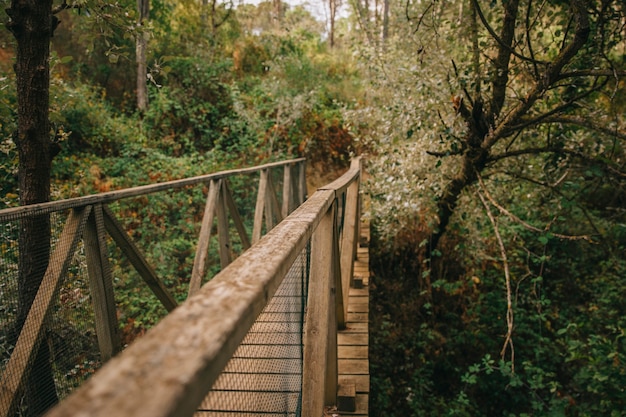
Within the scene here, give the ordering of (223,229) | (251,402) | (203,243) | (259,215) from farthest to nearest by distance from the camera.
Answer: (259,215) → (223,229) → (203,243) → (251,402)

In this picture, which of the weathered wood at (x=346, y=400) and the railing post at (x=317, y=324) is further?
the weathered wood at (x=346, y=400)

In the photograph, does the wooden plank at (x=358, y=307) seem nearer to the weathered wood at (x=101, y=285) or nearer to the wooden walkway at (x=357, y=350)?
the wooden walkway at (x=357, y=350)

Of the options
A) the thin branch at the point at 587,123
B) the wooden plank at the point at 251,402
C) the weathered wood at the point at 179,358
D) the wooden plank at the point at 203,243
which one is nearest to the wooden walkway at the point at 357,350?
the wooden plank at the point at 251,402

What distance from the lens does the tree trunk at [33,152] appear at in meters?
2.13

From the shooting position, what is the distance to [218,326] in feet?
1.61

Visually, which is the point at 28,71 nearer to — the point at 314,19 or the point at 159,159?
the point at 159,159

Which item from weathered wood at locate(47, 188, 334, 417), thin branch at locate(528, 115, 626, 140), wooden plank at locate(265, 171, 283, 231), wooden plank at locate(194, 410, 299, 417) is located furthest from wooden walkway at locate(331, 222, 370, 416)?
thin branch at locate(528, 115, 626, 140)

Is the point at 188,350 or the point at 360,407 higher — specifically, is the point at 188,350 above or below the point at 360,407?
above

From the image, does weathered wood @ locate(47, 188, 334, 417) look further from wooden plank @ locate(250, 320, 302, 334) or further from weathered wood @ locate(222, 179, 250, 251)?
weathered wood @ locate(222, 179, 250, 251)

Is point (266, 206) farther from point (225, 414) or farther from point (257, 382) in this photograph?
point (225, 414)

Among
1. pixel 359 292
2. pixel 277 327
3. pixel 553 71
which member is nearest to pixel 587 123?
pixel 553 71

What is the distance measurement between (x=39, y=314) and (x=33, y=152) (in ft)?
3.41

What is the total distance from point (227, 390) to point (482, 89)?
160 inches

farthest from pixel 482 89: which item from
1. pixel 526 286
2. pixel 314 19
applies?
pixel 314 19
